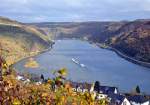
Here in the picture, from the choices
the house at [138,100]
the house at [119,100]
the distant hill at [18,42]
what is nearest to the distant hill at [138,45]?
the distant hill at [18,42]

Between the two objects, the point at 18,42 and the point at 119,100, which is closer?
the point at 119,100

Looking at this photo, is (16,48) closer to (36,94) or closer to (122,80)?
(122,80)

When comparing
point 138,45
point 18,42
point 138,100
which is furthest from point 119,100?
point 18,42

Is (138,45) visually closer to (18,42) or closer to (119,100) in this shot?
(18,42)

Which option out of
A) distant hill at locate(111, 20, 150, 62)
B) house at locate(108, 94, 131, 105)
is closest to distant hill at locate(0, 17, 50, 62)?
distant hill at locate(111, 20, 150, 62)

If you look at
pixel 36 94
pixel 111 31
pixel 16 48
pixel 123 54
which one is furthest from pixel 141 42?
pixel 36 94

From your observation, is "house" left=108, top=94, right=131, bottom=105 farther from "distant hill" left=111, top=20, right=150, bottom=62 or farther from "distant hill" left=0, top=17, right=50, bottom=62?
"distant hill" left=0, top=17, right=50, bottom=62

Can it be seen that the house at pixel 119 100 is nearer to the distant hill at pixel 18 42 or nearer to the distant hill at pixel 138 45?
the distant hill at pixel 138 45

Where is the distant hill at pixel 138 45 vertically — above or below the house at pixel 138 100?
below
